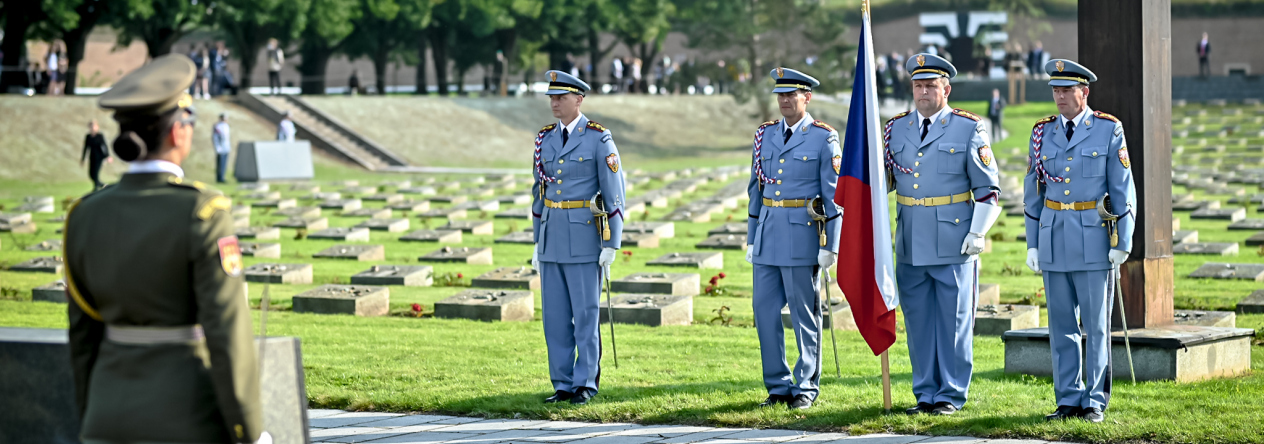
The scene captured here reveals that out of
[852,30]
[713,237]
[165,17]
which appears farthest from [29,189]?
[852,30]

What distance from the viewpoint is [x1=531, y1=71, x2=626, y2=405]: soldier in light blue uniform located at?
8.29 meters

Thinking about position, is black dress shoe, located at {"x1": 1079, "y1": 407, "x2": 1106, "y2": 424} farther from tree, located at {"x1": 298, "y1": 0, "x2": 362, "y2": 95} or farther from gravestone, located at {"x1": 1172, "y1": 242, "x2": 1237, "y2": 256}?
tree, located at {"x1": 298, "y1": 0, "x2": 362, "y2": 95}

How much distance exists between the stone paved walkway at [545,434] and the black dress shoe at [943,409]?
19.2 inches

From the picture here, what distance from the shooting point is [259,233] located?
66.1ft

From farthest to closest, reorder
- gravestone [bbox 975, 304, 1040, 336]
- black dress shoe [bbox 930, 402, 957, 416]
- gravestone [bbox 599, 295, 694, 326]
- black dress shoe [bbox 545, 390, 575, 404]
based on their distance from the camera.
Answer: gravestone [bbox 599, 295, 694, 326] < gravestone [bbox 975, 304, 1040, 336] < black dress shoe [bbox 545, 390, 575, 404] < black dress shoe [bbox 930, 402, 957, 416]

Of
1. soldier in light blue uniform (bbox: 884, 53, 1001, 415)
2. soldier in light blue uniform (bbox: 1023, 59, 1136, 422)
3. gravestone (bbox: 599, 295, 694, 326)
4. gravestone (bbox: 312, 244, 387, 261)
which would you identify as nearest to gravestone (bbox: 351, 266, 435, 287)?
gravestone (bbox: 312, 244, 387, 261)

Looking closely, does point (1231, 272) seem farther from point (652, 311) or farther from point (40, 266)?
point (40, 266)

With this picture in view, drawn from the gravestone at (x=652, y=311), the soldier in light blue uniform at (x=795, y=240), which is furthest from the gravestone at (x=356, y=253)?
the soldier in light blue uniform at (x=795, y=240)

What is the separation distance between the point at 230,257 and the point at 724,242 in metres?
14.5

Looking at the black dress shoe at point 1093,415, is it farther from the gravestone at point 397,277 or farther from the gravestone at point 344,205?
the gravestone at point 344,205

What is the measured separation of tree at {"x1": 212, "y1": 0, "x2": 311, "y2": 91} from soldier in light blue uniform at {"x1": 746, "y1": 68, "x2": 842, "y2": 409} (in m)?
37.8

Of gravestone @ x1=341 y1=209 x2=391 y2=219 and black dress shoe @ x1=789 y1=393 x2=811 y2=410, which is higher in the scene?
gravestone @ x1=341 y1=209 x2=391 y2=219

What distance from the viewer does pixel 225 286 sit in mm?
3914

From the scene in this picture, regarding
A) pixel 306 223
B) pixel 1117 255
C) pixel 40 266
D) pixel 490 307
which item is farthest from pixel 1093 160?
pixel 306 223
